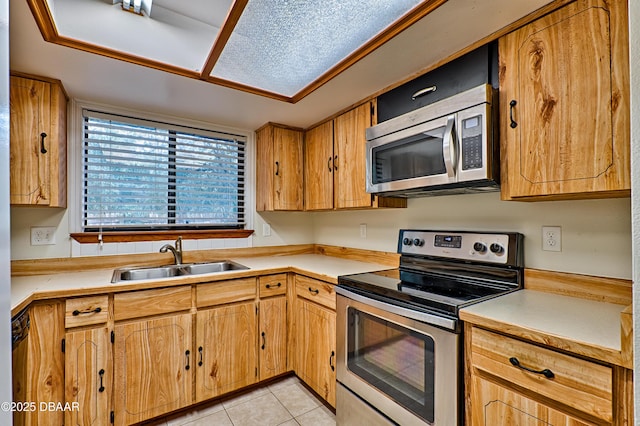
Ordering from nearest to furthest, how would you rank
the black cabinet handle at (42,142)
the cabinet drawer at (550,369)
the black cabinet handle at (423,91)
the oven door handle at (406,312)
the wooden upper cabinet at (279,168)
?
1. the cabinet drawer at (550,369)
2. the oven door handle at (406,312)
3. the black cabinet handle at (423,91)
4. the black cabinet handle at (42,142)
5. the wooden upper cabinet at (279,168)

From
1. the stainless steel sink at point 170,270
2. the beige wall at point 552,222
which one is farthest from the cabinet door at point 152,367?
the beige wall at point 552,222

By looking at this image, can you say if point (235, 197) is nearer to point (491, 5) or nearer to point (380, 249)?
point (380, 249)

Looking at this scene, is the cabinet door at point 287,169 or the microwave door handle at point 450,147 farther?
the cabinet door at point 287,169

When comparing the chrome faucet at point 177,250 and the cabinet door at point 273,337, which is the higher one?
the chrome faucet at point 177,250

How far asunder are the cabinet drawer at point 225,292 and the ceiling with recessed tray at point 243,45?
1.26 meters

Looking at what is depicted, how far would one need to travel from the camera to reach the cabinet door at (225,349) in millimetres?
2012

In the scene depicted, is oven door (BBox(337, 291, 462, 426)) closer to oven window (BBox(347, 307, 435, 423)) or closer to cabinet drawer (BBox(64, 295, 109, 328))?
oven window (BBox(347, 307, 435, 423))

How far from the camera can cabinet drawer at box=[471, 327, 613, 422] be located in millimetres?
899

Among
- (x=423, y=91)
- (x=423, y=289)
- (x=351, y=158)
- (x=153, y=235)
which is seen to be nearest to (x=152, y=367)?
(x=153, y=235)

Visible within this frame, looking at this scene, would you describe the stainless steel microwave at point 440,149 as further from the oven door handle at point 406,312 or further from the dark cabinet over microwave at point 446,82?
the oven door handle at point 406,312

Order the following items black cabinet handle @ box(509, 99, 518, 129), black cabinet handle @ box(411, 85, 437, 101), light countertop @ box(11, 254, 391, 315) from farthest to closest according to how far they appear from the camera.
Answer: black cabinet handle @ box(411, 85, 437, 101), light countertop @ box(11, 254, 391, 315), black cabinet handle @ box(509, 99, 518, 129)

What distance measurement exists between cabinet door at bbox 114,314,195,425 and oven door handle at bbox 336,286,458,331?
1042 mm

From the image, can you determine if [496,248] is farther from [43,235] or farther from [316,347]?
[43,235]

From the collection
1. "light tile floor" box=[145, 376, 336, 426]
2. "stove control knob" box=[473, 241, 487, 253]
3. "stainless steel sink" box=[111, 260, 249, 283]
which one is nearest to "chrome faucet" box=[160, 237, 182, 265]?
"stainless steel sink" box=[111, 260, 249, 283]
